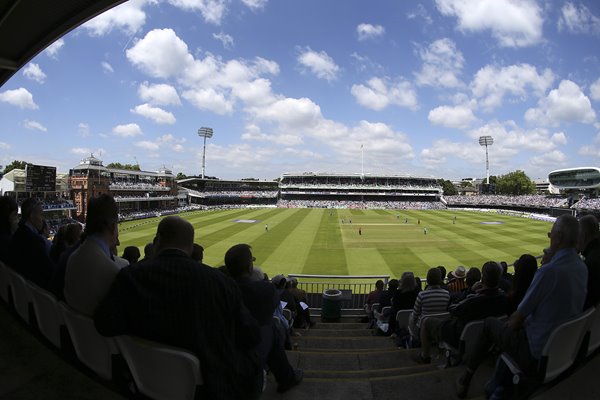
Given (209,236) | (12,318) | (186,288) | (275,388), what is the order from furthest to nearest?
(209,236)
(12,318)
(275,388)
(186,288)

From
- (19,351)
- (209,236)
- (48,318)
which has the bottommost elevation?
(209,236)

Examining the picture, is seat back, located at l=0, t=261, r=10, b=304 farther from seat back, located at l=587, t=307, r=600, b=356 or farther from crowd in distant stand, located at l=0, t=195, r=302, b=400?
seat back, located at l=587, t=307, r=600, b=356

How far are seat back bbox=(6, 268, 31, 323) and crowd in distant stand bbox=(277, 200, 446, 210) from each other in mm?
81739

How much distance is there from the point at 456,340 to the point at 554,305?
42.5 inches

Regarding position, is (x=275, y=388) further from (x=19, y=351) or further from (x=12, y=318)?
(x=12, y=318)

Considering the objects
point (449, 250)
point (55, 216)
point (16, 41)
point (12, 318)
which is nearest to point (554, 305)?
point (12, 318)

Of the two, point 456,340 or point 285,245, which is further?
point 285,245

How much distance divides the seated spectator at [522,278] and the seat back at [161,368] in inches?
123

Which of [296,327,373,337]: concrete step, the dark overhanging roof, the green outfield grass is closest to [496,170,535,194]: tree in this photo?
the green outfield grass

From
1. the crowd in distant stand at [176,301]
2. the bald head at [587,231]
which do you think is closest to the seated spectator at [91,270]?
the crowd in distant stand at [176,301]

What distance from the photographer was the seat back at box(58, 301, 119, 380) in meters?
2.40

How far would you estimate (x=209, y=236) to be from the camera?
105ft

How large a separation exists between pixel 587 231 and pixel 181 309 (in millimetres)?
4056

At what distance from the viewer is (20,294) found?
12.3 feet
